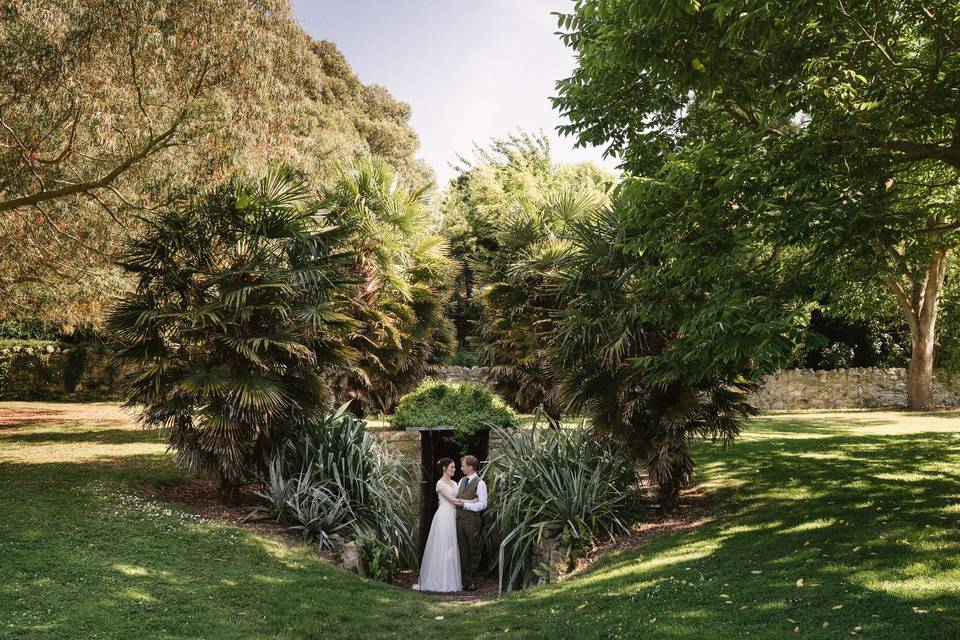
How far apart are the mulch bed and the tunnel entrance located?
2193 millimetres

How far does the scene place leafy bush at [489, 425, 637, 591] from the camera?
9.06 metres

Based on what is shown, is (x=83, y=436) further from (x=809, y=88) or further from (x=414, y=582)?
(x=809, y=88)

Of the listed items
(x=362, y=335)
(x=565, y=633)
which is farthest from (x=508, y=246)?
(x=565, y=633)

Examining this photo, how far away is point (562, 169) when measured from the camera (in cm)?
3425

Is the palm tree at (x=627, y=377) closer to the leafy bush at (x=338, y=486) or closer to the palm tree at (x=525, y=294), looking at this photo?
the leafy bush at (x=338, y=486)

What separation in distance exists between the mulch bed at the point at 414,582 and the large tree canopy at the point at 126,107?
4.00 m

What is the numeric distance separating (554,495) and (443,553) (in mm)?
1954

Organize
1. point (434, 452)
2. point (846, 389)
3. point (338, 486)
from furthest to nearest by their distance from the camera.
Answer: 1. point (846, 389)
2. point (434, 452)
3. point (338, 486)

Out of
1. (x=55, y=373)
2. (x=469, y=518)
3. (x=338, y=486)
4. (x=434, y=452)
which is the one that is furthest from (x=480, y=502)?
(x=55, y=373)

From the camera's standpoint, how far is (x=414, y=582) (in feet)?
33.8

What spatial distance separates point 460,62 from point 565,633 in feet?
42.6

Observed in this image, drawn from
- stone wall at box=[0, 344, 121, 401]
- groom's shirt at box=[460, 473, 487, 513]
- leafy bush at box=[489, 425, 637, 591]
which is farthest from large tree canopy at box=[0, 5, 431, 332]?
stone wall at box=[0, 344, 121, 401]

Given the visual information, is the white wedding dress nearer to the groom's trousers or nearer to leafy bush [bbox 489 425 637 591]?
the groom's trousers

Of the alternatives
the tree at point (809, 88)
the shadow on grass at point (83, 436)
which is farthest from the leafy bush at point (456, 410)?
the tree at point (809, 88)
